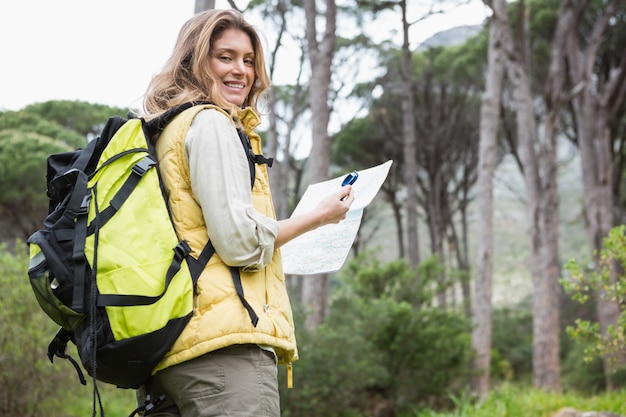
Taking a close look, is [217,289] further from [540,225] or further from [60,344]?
[540,225]

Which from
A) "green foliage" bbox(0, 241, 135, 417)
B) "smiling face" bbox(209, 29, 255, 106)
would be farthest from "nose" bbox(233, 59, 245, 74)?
"green foliage" bbox(0, 241, 135, 417)

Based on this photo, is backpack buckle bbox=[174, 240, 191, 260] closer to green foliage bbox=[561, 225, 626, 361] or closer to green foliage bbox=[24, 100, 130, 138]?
green foliage bbox=[561, 225, 626, 361]

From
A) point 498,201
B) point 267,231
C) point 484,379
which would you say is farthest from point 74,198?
point 498,201

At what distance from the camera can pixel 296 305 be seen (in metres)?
7.49

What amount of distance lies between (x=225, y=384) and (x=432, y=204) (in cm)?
1774

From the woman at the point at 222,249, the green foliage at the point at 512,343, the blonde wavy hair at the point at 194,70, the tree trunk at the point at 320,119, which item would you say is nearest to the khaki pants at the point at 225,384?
the woman at the point at 222,249

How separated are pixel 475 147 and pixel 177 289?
59.6 feet

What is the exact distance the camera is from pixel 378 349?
873 cm

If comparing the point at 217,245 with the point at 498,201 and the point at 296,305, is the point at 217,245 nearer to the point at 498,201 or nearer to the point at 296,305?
the point at 296,305

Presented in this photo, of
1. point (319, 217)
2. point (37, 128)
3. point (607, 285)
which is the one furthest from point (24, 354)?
point (37, 128)

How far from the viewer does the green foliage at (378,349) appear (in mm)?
7238

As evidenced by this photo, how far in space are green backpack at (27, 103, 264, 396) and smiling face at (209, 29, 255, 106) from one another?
301mm

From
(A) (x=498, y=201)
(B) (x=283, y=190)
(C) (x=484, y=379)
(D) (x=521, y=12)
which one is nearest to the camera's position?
(C) (x=484, y=379)

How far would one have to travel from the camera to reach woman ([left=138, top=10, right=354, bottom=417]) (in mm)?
1421
